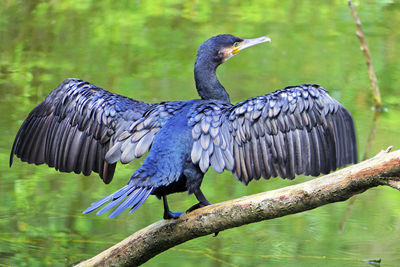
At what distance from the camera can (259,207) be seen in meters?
3.37

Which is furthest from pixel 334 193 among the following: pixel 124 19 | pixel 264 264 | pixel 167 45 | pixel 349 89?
pixel 124 19

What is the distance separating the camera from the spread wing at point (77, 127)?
4215 mm

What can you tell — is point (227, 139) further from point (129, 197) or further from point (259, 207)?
point (129, 197)

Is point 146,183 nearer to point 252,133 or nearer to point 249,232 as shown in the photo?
point 252,133

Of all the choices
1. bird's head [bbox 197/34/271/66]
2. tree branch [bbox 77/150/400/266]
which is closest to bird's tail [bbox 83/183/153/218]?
tree branch [bbox 77/150/400/266]

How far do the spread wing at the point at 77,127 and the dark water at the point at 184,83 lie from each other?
4.01 ft

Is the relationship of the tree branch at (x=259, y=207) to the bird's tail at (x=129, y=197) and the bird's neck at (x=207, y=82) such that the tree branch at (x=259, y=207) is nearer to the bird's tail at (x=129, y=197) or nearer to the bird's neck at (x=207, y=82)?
the bird's tail at (x=129, y=197)

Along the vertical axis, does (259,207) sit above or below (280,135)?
below

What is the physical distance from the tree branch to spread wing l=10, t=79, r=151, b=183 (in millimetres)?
661

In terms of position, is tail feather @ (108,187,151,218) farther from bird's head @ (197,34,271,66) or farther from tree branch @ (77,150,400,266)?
bird's head @ (197,34,271,66)

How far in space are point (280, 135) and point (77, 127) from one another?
1331 millimetres

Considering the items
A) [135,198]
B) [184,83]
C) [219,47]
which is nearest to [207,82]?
[219,47]

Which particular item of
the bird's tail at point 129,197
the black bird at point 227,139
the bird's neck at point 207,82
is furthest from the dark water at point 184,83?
the bird's tail at point 129,197

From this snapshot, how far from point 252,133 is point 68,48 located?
6.92 m
